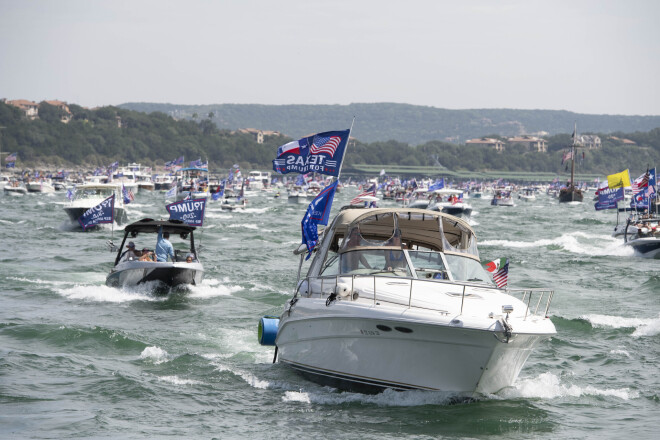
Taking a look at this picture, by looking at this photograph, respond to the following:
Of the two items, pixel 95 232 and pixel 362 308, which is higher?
pixel 362 308

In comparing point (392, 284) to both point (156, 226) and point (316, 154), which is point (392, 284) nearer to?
point (316, 154)

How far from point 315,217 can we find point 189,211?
12.1 m

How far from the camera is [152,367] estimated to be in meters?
16.5

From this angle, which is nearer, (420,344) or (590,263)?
(420,344)

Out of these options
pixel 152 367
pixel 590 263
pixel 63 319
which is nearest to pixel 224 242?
pixel 590 263

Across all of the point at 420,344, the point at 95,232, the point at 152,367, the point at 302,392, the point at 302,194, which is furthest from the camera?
the point at 302,194

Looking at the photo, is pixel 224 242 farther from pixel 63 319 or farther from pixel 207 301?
pixel 63 319

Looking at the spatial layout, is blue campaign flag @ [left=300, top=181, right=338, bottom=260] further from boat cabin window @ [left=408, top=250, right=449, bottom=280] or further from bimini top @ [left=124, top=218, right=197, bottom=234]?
bimini top @ [left=124, top=218, right=197, bottom=234]

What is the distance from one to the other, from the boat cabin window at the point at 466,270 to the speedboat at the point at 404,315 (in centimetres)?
2

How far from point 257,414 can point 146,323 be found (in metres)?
8.28

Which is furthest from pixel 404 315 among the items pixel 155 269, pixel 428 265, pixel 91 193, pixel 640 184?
pixel 91 193

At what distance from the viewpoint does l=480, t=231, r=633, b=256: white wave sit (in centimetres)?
4128

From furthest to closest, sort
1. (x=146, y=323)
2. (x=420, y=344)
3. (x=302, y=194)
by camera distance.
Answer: (x=302, y=194)
(x=146, y=323)
(x=420, y=344)

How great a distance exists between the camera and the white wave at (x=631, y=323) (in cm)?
2083
